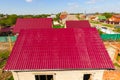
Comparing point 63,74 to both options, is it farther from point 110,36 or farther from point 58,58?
point 110,36

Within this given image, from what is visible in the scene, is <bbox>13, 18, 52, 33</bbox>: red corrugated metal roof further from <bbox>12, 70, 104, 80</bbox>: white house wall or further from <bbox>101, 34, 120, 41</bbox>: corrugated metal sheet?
<bbox>12, 70, 104, 80</bbox>: white house wall

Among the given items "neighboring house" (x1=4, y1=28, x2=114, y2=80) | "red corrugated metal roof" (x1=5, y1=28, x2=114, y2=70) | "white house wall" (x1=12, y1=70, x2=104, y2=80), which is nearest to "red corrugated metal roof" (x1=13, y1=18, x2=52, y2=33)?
"red corrugated metal roof" (x1=5, y1=28, x2=114, y2=70)

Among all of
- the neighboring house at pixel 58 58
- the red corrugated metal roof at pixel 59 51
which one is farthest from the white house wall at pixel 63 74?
the red corrugated metal roof at pixel 59 51

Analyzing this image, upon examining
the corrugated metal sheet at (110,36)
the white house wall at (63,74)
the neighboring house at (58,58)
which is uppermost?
the neighboring house at (58,58)

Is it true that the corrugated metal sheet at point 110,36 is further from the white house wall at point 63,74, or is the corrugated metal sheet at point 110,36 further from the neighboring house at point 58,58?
the white house wall at point 63,74

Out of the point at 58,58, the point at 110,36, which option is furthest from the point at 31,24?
the point at 58,58

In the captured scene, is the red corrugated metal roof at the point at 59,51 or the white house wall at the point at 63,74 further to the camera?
the white house wall at the point at 63,74

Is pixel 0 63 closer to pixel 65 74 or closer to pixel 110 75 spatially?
pixel 65 74

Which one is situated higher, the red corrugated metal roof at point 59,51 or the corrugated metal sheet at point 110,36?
the red corrugated metal roof at point 59,51
